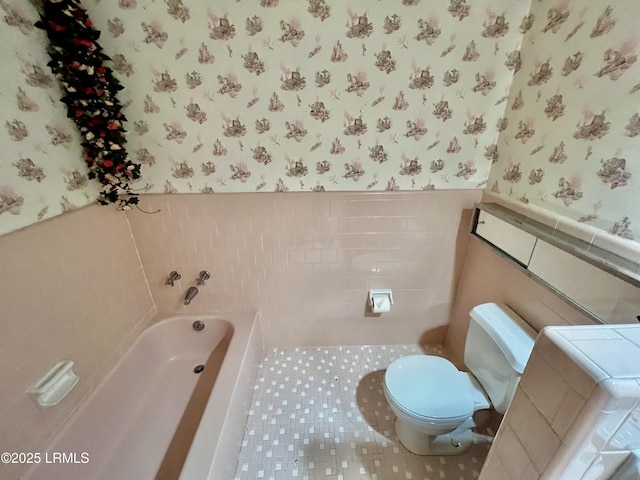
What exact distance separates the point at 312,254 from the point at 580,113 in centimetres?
131

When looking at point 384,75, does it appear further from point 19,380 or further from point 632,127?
point 19,380

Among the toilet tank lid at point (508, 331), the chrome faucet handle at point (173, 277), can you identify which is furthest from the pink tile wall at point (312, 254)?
the toilet tank lid at point (508, 331)

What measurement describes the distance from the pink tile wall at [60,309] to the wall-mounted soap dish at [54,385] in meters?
0.02

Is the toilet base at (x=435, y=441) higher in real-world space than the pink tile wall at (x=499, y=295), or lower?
Result: lower

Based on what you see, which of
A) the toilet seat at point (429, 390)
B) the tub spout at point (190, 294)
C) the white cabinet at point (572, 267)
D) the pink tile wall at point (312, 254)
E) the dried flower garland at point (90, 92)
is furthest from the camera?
the tub spout at point (190, 294)

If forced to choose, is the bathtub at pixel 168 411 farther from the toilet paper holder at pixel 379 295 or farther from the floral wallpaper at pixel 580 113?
the floral wallpaper at pixel 580 113

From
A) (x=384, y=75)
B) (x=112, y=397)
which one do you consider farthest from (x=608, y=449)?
(x=112, y=397)

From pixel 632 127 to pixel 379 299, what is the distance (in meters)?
1.29

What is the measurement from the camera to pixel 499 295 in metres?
1.42

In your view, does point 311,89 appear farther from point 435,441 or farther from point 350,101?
point 435,441

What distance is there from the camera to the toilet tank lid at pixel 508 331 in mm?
1100

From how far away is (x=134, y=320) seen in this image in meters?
1.63

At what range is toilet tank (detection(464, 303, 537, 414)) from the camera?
1.12 m

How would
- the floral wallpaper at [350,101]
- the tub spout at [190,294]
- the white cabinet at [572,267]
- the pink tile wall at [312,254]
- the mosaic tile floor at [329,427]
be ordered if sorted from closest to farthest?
the white cabinet at [572,267] → the floral wallpaper at [350,101] → the mosaic tile floor at [329,427] → the pink tile wall at [312,254] → the tub spout at [190,294]
